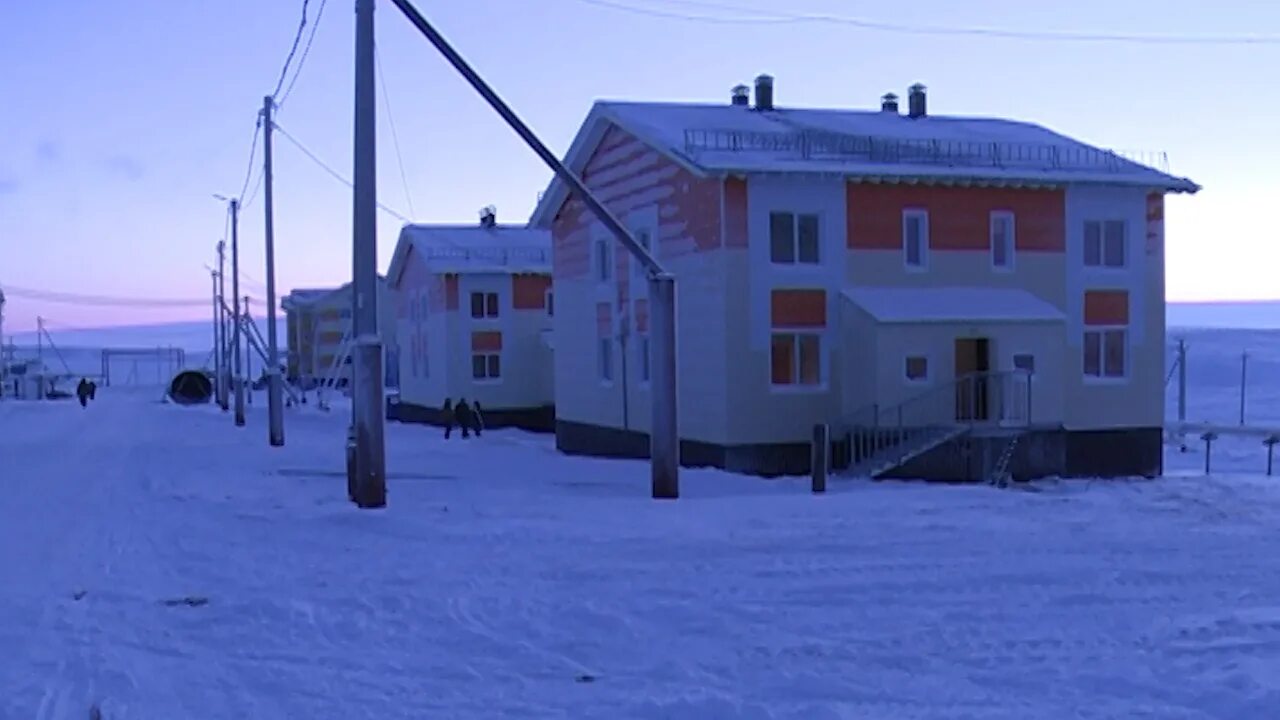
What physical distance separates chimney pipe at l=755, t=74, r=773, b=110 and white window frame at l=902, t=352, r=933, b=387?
26.9 ft

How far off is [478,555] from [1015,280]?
18.7 meters

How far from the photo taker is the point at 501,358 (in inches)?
1786

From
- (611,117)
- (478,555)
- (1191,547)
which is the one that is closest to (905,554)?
(1191,547)

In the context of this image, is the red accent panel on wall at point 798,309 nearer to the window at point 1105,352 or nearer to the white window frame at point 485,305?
the window at point 1105,352

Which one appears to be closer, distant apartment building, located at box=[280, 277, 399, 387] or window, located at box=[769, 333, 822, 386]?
window, located at box=[769, 333, 822, 386]

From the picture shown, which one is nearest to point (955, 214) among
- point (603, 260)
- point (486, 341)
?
point (603, 260)

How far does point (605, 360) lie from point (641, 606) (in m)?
22.4

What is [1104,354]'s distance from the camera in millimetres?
29406

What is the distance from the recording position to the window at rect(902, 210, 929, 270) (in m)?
27.2

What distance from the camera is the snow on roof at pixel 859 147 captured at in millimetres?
26094

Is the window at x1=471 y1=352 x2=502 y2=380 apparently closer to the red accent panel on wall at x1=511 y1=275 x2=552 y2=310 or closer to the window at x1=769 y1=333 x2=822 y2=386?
the red accent panel on wall at x1=511 y1=275 x2=552 y2=310

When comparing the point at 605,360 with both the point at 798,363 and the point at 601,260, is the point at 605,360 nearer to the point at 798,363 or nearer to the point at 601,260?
the point at 601,260

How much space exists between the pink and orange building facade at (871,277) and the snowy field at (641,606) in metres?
8.08

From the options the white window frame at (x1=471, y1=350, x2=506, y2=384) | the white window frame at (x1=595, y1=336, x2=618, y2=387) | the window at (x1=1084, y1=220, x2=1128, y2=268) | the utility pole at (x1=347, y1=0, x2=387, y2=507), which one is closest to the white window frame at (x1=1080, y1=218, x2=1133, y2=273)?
the window at (x1=1084, y1=220, x2=1128, y2=268)
